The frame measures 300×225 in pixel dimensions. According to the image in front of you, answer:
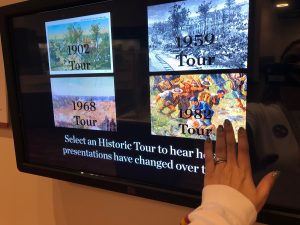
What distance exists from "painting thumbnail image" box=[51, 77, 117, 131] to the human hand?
47 cm

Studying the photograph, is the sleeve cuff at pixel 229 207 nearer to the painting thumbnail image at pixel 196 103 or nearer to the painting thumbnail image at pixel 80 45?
the painting thumbnail image at pixel 196 103

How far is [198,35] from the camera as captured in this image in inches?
35.0

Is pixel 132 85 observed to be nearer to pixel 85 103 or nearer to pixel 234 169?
pixel 85 103

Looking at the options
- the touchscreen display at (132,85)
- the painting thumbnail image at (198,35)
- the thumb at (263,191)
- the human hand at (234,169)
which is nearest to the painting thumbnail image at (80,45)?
the touchscreen display at (132,85)

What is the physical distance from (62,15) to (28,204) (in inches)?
41.4

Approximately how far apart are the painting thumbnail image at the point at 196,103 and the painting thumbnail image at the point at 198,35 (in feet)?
0.12

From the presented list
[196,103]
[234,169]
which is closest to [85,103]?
[196,103]

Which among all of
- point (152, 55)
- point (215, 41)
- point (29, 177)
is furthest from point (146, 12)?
point (29, 177)

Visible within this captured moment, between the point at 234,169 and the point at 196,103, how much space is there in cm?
28

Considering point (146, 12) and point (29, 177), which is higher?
point (146, 12)

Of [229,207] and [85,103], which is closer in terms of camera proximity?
[229,207]

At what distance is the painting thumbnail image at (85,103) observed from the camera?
1079 millimetres

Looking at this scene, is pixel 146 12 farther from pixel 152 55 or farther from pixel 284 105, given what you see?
pixel 284 105

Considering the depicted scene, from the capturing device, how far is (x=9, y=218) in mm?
1760
